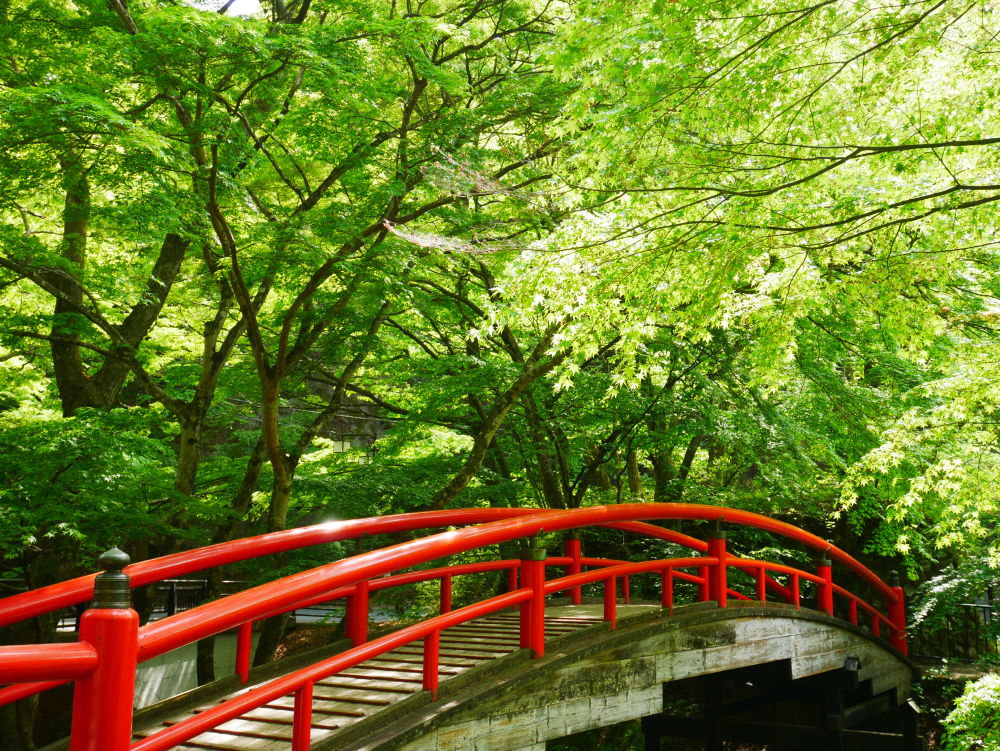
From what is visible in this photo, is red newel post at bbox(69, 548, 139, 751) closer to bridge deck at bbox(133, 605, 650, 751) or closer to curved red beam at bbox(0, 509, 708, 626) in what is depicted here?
curved red beam at bbox(0, 509, 708, 626)

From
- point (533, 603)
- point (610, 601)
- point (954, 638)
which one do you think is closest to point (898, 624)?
point (954, 638)

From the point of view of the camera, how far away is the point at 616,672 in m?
4.70

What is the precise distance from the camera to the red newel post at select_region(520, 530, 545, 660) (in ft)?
13.5

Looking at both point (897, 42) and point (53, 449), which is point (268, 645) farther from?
point (897, 42)

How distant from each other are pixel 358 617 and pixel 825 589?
5237 mm

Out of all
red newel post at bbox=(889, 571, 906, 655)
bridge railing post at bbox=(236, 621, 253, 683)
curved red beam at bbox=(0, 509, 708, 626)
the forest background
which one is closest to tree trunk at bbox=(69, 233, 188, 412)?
the forest background

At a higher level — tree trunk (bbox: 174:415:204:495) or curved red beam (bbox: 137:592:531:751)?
tree trunk (bbox: 174:415:204:495)

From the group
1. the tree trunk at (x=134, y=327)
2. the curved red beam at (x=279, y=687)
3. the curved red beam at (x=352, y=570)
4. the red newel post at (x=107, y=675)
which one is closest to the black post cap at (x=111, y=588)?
the red newel post at (x=107, y=675)

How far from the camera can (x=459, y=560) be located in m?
12.2

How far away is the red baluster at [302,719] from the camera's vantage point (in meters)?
2.87

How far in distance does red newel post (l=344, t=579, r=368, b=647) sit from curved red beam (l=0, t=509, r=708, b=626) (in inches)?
15.3

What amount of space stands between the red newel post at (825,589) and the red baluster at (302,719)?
20.1ft

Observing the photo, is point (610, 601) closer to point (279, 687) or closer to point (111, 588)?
point (279, 687)

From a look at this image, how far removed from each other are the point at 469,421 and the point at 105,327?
5149 mm
